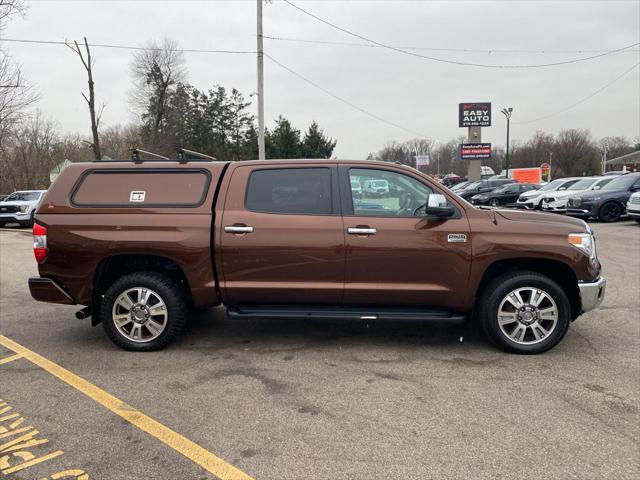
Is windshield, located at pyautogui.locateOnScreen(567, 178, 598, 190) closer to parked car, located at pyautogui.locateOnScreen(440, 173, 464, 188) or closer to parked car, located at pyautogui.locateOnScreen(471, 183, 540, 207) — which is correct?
parked car, located at pyautogui.locateOnScreen(471, 183, 540, 207)

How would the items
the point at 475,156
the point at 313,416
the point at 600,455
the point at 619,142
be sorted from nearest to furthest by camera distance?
the point at 600,455
the point at 313,416
the point at 475,156
the point at 619,142

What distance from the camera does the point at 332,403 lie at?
3.56 m

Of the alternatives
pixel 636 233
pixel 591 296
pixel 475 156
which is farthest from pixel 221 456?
pixel 475 156

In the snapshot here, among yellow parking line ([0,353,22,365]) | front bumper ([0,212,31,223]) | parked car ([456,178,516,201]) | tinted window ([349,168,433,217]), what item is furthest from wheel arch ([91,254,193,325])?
parked car ([456,178,516,201])

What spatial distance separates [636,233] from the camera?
13.6 m

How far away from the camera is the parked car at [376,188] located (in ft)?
15.0

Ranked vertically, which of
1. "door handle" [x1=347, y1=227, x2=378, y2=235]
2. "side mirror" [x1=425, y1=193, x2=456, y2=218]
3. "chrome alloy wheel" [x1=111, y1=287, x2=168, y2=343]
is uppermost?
"side mirror" [x1=425, y1=193, x2=456, y2=218]

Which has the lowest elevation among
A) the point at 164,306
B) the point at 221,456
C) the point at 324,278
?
the point at 221,456

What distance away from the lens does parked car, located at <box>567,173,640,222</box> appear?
655 inches

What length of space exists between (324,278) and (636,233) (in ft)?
42.4

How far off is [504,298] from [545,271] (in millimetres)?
572

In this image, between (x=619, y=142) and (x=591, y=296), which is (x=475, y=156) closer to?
(x=591, y=296)

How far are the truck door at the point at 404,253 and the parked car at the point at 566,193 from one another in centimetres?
1525

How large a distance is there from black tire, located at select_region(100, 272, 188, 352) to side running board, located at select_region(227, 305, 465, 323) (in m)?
0.52
